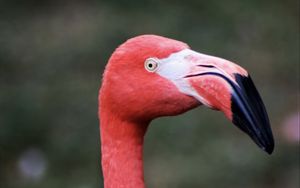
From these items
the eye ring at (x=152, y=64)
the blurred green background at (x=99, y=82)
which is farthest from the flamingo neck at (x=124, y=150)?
the blurred green background at (x=99, y=82)

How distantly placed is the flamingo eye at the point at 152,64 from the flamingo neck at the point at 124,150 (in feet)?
0.82

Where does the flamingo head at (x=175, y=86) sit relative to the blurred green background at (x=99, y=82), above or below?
above

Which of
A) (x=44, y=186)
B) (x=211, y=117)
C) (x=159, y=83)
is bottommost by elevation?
(x=44, y=186)

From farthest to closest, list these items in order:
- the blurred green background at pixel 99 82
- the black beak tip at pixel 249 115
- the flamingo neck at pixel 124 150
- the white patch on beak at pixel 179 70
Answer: the blurred green background at pixel 99 82, the flamingo neck at pixel 124 150, the white patch on beak at pixel 179 70, the black beak tip at pixel 249 115

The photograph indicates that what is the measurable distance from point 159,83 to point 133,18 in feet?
14.2

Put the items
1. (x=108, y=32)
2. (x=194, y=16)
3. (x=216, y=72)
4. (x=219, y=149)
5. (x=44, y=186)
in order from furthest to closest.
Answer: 1. (x=194, y=16)
2. (x=108, y=32)
3. (x=219, y=149)
4. (x=44, y=186)
5. (x=216, y=72)

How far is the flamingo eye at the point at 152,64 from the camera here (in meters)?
2.80

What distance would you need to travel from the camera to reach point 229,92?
8.55ft

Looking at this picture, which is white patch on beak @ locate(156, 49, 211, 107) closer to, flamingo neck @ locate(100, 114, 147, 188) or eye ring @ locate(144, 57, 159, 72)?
eye ring @ locate(144, 57, 159, 72)

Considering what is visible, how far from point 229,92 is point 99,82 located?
3.73 metres

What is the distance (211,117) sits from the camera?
19.7 feet

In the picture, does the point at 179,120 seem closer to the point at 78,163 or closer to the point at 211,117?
the point at 211,117

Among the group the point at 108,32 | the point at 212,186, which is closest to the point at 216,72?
the point at 212,186

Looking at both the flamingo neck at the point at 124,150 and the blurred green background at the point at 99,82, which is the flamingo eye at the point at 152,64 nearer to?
the flamingo neck at the point at 124,150
